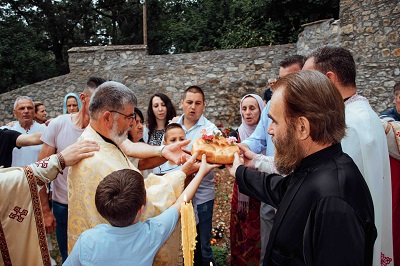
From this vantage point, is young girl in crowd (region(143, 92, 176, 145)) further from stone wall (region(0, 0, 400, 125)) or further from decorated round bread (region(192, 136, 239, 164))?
stone wall (region(0, 0, 400, 125))

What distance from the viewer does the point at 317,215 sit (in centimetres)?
133

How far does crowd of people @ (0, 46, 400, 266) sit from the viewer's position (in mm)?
1408

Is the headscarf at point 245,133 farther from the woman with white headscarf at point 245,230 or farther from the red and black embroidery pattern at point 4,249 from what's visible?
the red and black embroidery pattern at point 4,249

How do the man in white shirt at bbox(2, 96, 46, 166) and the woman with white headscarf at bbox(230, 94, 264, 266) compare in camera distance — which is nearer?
the woman with white headscarf at bbox(230, 94, 264, 266)

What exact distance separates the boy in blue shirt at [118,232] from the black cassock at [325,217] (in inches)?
32.0

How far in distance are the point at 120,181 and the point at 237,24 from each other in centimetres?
1583

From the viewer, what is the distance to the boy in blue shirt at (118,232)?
→ 185 centimetres

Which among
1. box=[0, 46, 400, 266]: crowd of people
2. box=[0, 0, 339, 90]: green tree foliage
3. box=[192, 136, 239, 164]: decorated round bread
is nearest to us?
box=[0, 46, 400, 266]: crowd of people

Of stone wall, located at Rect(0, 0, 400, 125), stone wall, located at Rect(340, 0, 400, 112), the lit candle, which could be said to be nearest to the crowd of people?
the lit candle

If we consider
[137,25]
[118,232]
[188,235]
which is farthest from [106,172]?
[137,25]

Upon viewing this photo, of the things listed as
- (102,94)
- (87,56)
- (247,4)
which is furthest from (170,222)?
(247,4)

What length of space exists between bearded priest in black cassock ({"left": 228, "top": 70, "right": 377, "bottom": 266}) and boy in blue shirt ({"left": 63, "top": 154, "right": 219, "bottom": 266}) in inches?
32.1

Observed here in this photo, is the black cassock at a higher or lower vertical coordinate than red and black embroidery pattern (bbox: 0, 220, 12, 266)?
higher

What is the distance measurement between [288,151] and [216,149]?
4.22ft
